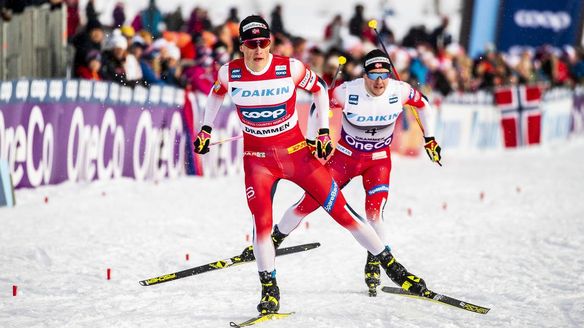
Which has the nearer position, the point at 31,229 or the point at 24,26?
the point at 31,229

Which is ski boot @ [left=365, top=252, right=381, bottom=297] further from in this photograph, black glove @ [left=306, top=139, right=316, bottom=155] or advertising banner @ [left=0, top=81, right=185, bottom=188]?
advertising banner @ [left=0, top=81, right=185, bottom=188]

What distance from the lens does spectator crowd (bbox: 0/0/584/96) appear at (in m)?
11.8

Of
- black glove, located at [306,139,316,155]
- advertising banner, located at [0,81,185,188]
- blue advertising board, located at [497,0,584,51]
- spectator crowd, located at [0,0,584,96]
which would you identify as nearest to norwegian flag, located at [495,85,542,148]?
spectator crowd, located at [0,0,584,96]

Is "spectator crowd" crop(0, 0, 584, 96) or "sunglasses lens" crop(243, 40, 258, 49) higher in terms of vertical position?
"spectator crowd" crop(0, 0, 584, 96)

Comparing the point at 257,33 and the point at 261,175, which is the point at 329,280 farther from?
the point at 257,33

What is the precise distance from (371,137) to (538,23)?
18.5 metres

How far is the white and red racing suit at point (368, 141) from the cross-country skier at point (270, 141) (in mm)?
613

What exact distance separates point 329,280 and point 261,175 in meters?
1.52

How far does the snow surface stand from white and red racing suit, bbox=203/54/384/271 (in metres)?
Result: 0.68

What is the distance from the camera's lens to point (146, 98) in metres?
12.0

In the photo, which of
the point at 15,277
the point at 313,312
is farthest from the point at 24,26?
the point at 313,312

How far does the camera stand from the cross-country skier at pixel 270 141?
6.24m

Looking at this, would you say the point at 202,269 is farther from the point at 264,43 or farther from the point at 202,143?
the point at 264,43

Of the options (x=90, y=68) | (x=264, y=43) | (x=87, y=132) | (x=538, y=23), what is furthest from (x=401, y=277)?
(x=538, y=23)
